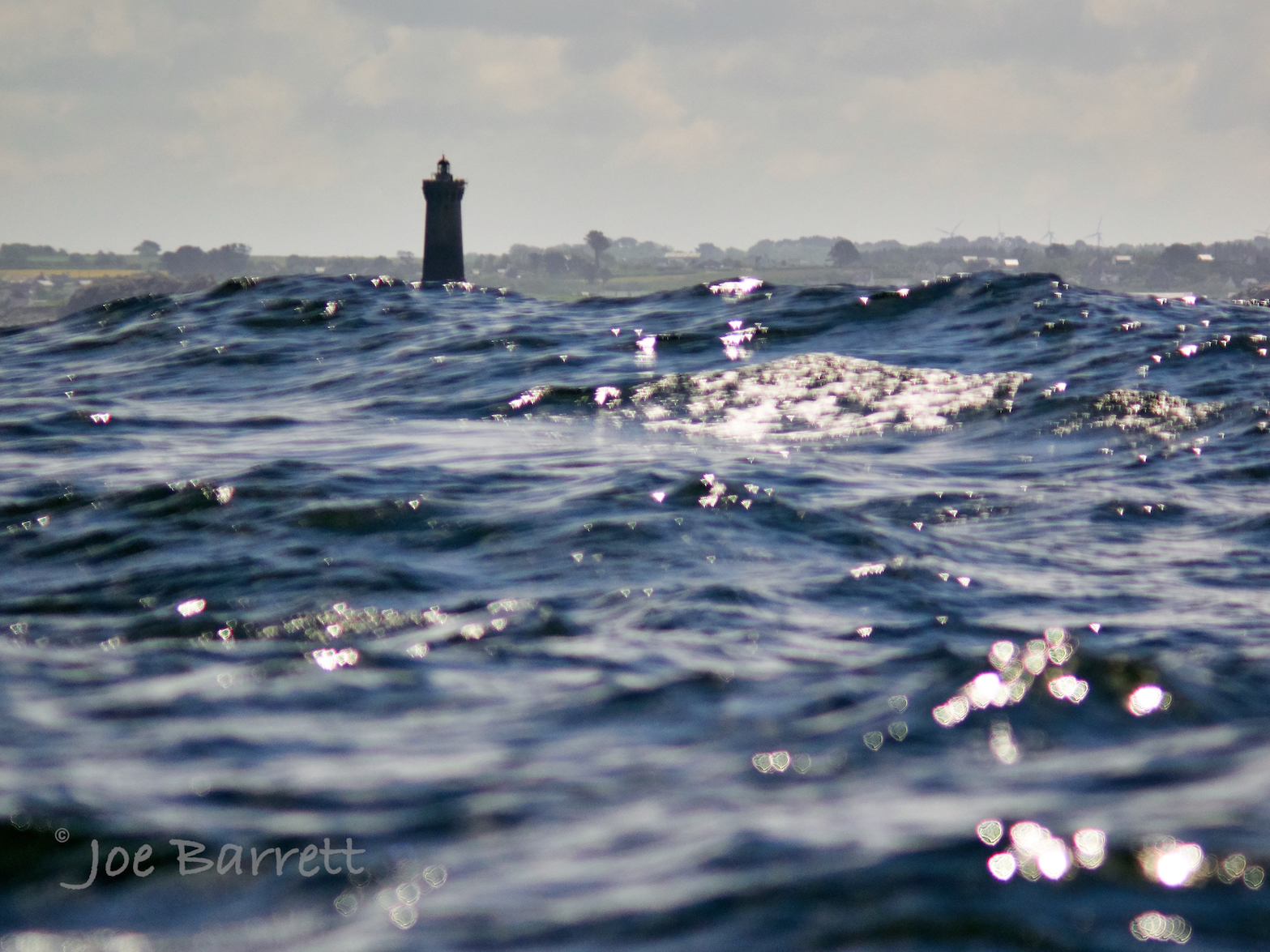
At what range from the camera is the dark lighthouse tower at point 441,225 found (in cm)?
5662

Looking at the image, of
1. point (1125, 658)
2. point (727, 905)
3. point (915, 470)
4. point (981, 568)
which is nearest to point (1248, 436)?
point (915, 470)

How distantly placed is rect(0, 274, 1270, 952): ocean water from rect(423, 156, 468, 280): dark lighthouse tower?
4329 cm

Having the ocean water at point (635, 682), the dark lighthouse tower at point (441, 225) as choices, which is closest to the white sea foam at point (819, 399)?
the ocean water at point (635, 682)

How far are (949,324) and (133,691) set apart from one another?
65.1ft

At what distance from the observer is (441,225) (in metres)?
56.8

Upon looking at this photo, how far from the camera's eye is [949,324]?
23062mm

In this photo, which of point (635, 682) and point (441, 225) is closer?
point (635, 682)

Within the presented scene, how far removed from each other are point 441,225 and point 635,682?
5348 cm

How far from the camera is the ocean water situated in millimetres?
3625

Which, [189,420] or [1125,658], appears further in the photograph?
[189,420]

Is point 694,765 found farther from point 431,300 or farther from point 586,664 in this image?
point 431,300

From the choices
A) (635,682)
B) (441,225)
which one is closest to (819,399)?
(635,682)

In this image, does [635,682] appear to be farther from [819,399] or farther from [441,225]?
[441,225]

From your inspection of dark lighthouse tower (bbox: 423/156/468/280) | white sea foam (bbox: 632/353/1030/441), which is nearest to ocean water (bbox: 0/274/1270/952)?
white sea foam (bbox: 632/353/1030/441)
